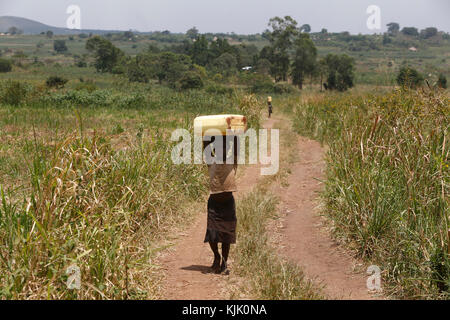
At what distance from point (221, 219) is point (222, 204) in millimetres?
160

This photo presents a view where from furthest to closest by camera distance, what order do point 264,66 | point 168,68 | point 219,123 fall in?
point 264,66
point 168,68
point 219,123

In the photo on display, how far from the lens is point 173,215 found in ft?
21.0

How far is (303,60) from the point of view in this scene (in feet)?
187

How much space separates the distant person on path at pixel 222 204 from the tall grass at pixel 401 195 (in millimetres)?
1730

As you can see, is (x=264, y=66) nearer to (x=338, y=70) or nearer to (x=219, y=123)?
(x=338, y=70)

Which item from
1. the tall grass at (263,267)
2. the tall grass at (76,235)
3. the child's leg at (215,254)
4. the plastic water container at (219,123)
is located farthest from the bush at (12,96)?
the child's leg at (215,254)

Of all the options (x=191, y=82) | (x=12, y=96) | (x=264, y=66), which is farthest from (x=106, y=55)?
(x=12, y=96)

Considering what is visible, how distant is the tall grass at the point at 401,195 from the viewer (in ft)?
14.1

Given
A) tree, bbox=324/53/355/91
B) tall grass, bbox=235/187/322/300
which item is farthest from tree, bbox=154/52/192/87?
tall grass, bbox=235/187/322/300

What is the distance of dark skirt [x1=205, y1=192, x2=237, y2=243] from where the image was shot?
4.53 meters

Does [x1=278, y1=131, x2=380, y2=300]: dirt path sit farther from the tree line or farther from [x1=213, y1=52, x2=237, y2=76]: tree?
[x1=213, y1=52, x2=237, y2=76]: tree

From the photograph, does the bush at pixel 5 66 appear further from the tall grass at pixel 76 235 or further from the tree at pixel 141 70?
the tall grass at pixel 76 235

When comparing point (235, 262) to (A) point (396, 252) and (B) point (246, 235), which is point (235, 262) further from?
(A) point (396, 252)

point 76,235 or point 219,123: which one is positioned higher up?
point 219,123
